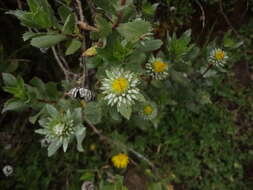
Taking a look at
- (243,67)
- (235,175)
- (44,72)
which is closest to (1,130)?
(44,72)

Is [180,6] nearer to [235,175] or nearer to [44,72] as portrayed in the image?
[44,72]

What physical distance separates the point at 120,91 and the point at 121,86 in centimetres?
2

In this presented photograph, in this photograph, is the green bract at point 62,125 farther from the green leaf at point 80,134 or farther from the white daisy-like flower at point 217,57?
the white daisy-like flower at point 217,57

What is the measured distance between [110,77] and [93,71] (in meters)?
0.51

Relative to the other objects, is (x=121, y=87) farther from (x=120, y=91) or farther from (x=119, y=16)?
(x=119, y=16)

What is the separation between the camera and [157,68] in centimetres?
139

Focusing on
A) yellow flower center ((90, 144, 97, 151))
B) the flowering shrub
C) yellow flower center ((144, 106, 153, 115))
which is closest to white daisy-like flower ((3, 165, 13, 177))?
the flowering shrub

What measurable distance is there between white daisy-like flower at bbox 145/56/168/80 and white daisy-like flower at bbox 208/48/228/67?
0.34 meters

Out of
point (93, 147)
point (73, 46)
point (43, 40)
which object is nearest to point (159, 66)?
point (73, 46)

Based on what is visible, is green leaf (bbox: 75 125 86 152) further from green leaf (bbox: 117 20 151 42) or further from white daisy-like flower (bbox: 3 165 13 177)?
white daisy-like flower (bbox: 3 165 13 177)

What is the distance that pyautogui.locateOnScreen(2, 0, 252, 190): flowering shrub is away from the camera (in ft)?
3.26

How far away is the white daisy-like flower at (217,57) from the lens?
156 centimetres

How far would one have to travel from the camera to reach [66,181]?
214cm

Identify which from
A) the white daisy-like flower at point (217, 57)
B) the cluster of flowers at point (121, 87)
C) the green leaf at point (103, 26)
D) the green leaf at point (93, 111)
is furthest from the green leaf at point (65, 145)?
the white daisy-like flower at point (217, 57)
